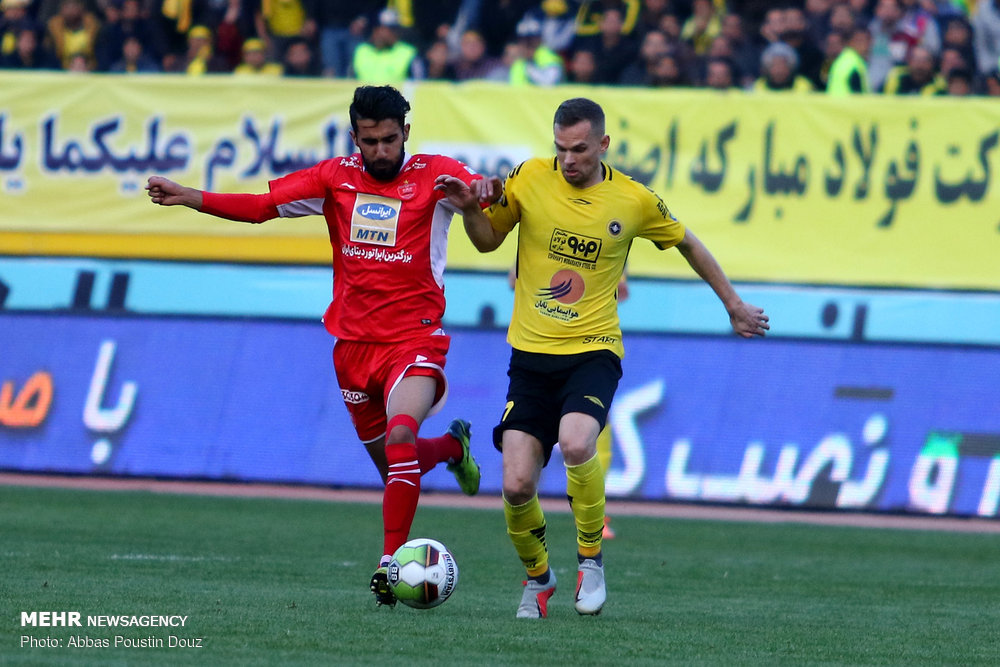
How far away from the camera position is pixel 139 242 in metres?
15.1

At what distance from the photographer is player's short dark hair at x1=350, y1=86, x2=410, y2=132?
714cm

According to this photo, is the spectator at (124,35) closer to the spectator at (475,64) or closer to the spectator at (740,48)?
the spectator at (475,64)

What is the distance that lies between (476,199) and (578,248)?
50 centimetres

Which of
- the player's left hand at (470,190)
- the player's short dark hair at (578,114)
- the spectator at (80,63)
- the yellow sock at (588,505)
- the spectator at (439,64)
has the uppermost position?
the player's short dark hair at (578,114)

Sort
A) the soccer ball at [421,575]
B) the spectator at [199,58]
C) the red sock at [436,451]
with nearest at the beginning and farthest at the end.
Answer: the soccer ball at [421,575] → the red sock at [436,451] → the spectator at [199,58]

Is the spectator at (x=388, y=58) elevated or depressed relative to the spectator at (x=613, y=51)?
depressed

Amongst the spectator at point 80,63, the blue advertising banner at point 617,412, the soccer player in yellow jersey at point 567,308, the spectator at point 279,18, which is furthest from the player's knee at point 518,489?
the spectator at point 279,18

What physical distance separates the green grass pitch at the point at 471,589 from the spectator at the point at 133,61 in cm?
633

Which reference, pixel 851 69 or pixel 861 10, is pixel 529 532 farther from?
pixel 861 10

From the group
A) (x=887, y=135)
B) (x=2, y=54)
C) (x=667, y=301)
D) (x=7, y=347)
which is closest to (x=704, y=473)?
(x=667, y=301)

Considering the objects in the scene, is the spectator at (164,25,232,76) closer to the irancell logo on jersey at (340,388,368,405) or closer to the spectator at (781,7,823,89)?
the spectator at (781,7,823,89)

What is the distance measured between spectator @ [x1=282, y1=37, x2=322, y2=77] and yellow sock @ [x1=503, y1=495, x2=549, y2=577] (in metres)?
10.3

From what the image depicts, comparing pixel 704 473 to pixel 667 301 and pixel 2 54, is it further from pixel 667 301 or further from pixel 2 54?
pixel 2 54

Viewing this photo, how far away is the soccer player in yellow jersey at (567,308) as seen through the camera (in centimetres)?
701
